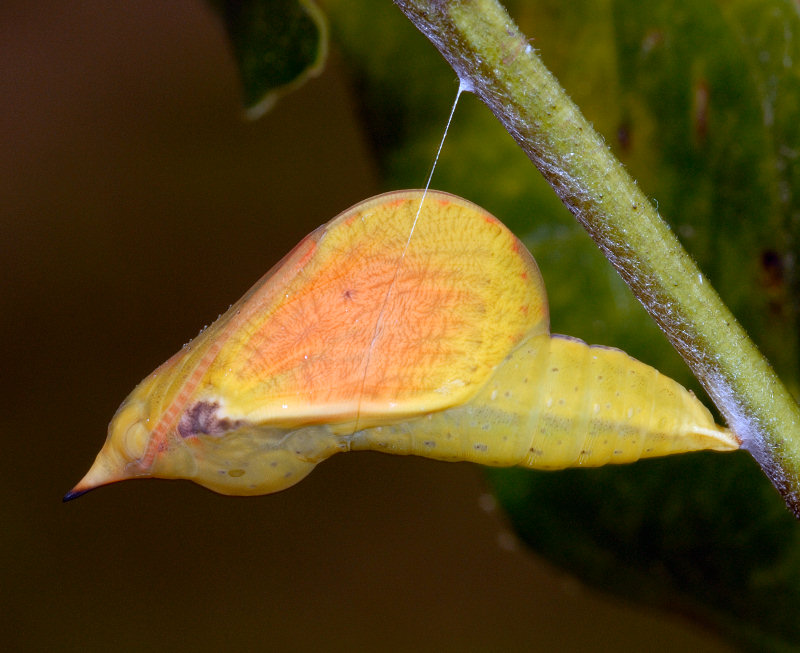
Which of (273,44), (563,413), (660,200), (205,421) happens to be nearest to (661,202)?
(660,200)

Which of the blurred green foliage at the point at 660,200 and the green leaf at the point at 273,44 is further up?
the green leaf at the point at 273,44

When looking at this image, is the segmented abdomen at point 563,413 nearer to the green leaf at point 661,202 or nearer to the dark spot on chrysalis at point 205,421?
the dark spot on chrysalis at point 205,421

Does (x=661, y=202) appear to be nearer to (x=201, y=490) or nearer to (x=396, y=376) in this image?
(x=396, y=376)

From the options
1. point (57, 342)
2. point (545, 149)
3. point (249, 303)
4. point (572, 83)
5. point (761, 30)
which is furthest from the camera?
point (57, 342)

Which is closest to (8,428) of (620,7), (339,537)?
(339,537)

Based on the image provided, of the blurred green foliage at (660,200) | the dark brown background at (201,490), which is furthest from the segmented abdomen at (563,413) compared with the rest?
the dark brown background at (201,490)

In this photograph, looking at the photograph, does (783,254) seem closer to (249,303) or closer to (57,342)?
(249,303)
